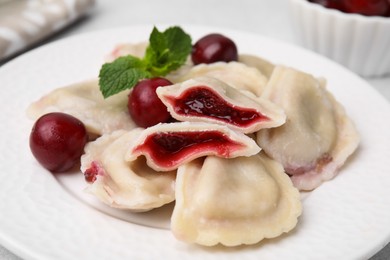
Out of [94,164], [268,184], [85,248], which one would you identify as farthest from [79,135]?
[268,184]

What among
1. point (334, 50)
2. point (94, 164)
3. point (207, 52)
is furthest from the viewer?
point (334, 50)

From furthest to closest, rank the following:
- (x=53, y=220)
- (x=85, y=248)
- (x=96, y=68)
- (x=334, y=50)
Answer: (x=334, y=50), (x=96, y=68), (x=53, y=220), (x=85, y=248)

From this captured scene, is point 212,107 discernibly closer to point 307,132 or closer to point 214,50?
point 307,132

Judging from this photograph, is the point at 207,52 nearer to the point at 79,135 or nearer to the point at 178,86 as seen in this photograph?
the point at 178,86

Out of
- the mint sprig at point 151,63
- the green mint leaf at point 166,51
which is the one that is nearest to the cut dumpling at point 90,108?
the mint sprig at point 151,63

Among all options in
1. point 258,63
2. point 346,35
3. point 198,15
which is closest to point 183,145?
point 258,63

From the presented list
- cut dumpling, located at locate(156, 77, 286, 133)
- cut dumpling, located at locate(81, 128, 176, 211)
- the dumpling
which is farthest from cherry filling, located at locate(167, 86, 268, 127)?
the dumpling

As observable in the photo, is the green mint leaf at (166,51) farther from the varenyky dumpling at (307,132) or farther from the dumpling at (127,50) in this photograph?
the varenyky dumpling at (307,132)

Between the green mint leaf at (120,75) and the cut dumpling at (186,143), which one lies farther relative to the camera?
the green mint leaf at (120,75)
